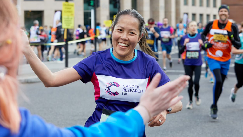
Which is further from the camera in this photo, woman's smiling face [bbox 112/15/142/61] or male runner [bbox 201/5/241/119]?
male runner [bbox 201/5/241/119]

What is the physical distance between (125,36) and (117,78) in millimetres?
343

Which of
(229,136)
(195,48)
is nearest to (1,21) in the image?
(229,136)

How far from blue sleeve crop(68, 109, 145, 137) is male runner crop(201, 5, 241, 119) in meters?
6.31

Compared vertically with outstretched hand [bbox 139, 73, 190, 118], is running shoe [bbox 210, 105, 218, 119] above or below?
below

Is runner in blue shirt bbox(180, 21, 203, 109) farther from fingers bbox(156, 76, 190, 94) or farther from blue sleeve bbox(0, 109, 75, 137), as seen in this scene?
blue sleeve bbox(0, 109, 75, 137)

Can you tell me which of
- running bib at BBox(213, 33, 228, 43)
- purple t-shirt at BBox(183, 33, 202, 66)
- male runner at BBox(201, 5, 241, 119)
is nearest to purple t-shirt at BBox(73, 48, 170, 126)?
male runner at BBox(201, 5, 241, 119)

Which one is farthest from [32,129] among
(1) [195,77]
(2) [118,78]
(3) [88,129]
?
(1) [195,77]

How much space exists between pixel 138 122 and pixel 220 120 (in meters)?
6.15

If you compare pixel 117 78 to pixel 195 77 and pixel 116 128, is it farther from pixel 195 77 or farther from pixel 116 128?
pixel 195 77

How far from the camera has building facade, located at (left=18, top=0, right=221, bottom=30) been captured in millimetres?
43375

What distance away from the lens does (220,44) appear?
25.8ft

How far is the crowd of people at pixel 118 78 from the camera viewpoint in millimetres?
1206

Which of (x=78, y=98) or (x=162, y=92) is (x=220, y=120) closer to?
(x=78, y=98)

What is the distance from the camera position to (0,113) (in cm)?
116
